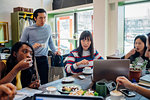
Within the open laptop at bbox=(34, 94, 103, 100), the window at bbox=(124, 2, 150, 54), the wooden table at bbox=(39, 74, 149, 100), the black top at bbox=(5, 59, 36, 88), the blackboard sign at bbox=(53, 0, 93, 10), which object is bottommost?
the wooden table at bbox=(39, 74, 149, 100)

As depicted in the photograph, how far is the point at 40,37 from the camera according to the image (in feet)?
8.87

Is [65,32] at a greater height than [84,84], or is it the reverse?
[65,32]

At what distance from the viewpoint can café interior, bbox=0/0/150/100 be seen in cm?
155

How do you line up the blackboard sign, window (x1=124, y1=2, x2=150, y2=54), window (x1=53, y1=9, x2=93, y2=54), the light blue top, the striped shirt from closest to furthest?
the striped shirt
the light blue top
window (x1=124, y1=2, x2=150, y2=54)
the blackboard sign
window (x1=53, y1=9, x2=93, y2=54)

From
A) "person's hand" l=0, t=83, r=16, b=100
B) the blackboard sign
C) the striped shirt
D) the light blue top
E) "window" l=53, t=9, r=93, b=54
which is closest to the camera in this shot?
"person's hand" l=0, t=83, r=16, b=100

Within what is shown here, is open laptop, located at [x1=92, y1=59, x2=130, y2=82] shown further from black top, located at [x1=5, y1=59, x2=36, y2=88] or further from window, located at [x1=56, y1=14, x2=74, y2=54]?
window, located at [x1=56, y1=14, x2=74, y2=54]

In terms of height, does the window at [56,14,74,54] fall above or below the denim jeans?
above

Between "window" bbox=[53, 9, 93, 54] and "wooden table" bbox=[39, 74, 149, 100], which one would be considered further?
"window" bbox=[53, 9, 93, 54]

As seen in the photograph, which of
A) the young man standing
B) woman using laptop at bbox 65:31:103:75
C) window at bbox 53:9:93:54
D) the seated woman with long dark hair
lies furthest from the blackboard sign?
the seated woman with long dark hair

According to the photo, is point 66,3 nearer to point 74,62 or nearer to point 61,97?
point 74,62

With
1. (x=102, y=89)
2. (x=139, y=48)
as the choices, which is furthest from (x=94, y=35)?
(x=102, y=89)

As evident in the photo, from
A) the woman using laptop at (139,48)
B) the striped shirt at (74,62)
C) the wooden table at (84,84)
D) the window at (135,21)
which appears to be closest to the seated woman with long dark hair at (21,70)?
the wooden table at (84,84)

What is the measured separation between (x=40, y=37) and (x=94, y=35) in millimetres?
1520

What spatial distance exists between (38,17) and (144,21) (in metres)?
2.38
